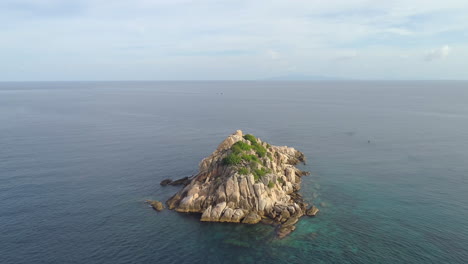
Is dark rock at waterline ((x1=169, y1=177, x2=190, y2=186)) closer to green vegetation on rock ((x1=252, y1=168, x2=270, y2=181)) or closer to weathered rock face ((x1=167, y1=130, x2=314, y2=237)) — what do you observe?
weathered rock face ((x1=167, y1=130, x2=314, y2=237))

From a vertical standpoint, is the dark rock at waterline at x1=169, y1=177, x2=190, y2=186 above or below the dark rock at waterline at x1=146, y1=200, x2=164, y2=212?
above

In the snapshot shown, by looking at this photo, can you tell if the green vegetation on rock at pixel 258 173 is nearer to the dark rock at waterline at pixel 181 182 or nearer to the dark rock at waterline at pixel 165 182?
the dark rock at waterline at pixel 181 182

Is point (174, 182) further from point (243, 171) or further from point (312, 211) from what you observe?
point (312, 211)

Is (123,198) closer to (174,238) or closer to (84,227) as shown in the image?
(84,227)

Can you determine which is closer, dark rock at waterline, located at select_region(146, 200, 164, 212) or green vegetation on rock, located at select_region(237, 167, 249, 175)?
dark rock at waterline, located at select_region(146, 200, 164, 212)

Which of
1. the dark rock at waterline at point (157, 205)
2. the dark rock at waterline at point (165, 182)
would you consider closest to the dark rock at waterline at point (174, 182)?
the dark rock at waterline at point (165, 182)

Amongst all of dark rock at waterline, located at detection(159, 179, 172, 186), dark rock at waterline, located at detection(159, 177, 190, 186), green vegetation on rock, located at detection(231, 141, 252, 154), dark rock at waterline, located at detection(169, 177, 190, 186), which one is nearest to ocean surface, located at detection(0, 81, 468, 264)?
dark rock at waterline, located at detection(159, 179, 172, 186)

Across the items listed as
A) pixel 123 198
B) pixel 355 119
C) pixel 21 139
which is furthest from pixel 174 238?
pixel 355 119

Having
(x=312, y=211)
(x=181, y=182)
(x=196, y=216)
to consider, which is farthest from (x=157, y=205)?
(x=312, y=211)

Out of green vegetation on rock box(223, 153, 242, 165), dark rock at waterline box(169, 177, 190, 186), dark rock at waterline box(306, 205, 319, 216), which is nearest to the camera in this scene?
dark rock at waterline box(306, 205, 319, 216)
